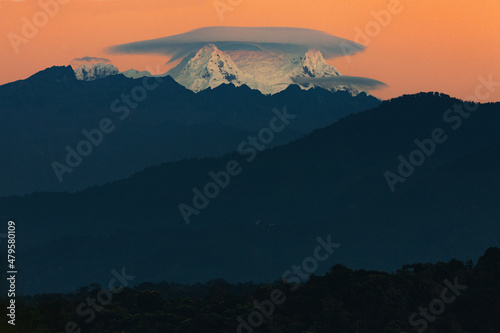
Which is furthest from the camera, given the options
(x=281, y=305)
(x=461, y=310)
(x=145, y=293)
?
(x=145, y=293)

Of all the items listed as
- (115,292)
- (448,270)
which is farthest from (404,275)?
(115,292)

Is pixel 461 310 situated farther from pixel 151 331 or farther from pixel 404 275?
pixel 151 331

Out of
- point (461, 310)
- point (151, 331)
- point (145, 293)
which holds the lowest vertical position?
point (461, 310)

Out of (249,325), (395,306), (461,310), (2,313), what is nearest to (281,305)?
(249,325)

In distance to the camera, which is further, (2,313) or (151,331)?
(151,331)

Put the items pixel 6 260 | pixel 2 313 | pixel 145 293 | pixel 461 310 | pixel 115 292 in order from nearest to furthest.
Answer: pixel 6 260 → pixel 2 313 → pixel 461 310 → pixel 145 293 → pixel 115 292

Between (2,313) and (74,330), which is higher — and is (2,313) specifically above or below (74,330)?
below

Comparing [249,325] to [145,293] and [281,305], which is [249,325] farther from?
[145,293]
